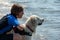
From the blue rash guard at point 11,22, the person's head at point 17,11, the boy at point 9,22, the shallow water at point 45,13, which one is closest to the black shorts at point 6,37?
the boy at point 9,22

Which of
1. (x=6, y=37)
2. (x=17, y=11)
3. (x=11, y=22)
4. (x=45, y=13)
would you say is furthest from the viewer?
(x=45, y=13)

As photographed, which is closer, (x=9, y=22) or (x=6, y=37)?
(x=9, y=22)

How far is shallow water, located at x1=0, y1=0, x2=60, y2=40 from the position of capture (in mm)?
8988

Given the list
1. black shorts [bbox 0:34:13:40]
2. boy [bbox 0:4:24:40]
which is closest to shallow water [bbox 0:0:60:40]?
black shorts [bbox 0:34:13:40]

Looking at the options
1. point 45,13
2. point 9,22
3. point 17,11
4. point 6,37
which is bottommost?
point 45,13

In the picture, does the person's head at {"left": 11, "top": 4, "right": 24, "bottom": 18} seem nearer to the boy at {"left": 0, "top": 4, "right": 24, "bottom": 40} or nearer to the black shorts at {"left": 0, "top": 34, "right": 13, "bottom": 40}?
the boy at {"left": 0, "top": 4, "right": 24, "bottom": 40}

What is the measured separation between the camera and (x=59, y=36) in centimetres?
890

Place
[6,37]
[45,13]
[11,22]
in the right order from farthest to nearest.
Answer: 1. [45,13]
2. [6,37]
3. [11,22]

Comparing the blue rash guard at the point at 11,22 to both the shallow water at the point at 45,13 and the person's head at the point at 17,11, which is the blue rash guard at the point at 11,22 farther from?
the shallow water at the point at 45,13

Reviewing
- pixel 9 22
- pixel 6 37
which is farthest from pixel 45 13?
pixel 9 22

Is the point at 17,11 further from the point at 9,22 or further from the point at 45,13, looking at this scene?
the point at 45,13

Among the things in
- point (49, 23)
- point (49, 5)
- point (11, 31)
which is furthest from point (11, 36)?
point (49, 5)

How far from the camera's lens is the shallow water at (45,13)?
354 inches

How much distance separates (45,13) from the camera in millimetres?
11594
